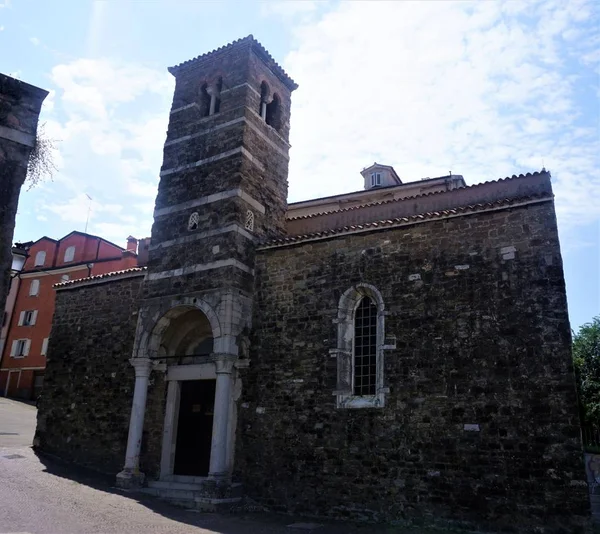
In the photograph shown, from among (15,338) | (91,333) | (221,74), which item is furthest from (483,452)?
(15,338)

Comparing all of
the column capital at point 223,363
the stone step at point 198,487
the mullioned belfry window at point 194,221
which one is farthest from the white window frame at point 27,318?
the column capital at point 223,363

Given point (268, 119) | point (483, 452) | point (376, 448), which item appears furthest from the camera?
point (268, 119)

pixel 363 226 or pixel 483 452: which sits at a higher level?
pixel 363 226

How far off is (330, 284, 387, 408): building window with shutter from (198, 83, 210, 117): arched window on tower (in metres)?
8.41

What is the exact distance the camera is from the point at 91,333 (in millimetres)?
17688

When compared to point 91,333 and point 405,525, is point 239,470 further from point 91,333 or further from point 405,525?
point 91,333

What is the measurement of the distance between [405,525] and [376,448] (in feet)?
5.40

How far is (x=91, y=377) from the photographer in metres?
17.0

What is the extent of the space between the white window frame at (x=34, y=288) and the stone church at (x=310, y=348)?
19.4 metres

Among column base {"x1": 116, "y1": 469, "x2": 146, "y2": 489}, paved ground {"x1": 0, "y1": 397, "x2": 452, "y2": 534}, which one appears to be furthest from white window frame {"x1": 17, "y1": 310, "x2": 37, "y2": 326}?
column base {"x1": 116, "y1": 469, "x2": 146, "y2": 489}

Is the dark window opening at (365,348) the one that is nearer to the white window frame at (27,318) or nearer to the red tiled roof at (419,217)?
the red tiled roof at (419,217)

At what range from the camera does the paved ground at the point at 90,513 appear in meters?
10.1

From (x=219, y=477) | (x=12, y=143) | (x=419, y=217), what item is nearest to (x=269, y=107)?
(x=419, y=217)

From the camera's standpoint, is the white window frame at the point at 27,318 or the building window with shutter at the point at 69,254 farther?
the building window with shutter at the point at 69,254
